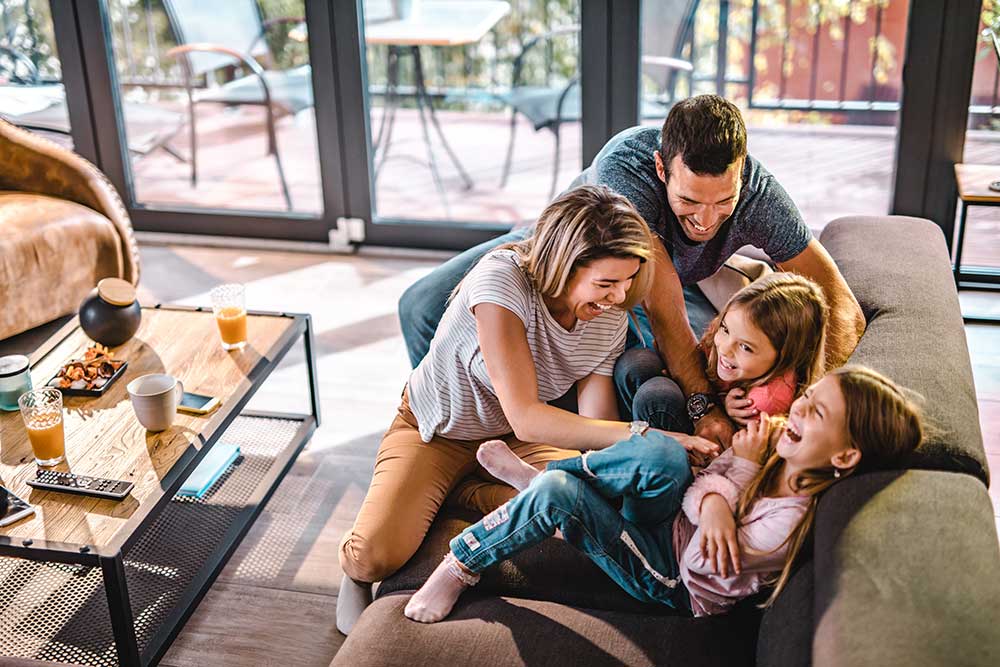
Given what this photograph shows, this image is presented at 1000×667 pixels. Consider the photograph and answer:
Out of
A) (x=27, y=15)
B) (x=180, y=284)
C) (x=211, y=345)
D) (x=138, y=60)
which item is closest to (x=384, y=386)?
(x=211, y=345)

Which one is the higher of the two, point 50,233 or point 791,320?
point 791,320

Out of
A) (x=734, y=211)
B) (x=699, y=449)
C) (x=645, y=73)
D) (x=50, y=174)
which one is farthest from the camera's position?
(x=645, y=73)

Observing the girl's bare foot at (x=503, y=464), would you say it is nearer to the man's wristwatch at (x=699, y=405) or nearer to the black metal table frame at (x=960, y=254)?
the man's wristwatch at (x=699, y=405)

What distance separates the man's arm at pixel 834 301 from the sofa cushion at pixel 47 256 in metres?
2.35

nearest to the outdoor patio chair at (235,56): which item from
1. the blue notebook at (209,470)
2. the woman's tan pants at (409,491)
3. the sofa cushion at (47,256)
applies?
the sofa cushion at (47,256)

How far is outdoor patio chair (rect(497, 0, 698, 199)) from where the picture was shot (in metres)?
3.86

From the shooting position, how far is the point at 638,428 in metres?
2.07

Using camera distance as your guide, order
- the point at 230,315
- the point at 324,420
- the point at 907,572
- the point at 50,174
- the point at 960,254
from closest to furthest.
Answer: the point at 907,572 → the point at 230,315 → the point at 324,420 → the point at 960,254 → the point at 50,174

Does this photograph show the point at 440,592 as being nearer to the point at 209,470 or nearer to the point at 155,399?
the point at 155,399

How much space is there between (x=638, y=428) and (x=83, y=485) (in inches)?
43.7

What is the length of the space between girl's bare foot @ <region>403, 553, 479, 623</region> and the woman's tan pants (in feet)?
0.46

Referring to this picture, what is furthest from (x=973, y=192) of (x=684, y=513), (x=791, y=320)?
(x=684, y=513)

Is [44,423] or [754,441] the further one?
[44,423]

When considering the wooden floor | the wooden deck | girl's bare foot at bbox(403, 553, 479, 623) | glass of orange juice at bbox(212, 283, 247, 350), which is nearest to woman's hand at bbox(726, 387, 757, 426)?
girl's bare foot at bbox(403, 553, 479, 623)
